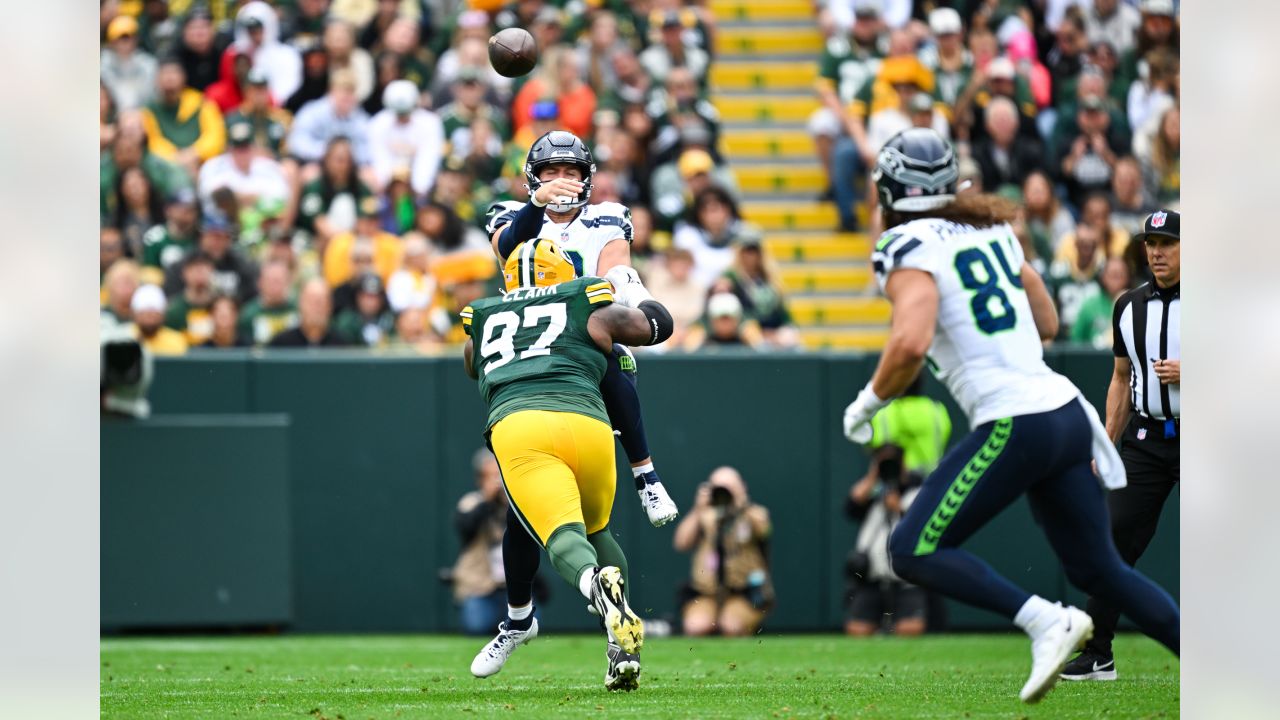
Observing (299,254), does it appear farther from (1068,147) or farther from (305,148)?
(1068,147)

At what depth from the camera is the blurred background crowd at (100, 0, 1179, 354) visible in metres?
13.9

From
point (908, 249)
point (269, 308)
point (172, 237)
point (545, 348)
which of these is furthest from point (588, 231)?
point (172, 237)

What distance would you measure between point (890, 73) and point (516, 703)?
9489 mm

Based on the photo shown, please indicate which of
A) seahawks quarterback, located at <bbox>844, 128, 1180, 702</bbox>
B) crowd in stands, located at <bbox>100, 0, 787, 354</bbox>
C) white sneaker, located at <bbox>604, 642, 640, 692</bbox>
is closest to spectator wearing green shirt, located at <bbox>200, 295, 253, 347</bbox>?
crowd in stands, located at <bbox>100, 0, 787, 354</bbox>

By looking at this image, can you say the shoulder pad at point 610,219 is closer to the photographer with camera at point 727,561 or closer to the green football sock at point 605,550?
the green football sock at point 605,550

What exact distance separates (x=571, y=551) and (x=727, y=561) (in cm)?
561

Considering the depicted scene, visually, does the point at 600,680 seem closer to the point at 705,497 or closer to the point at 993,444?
the point at 993,444

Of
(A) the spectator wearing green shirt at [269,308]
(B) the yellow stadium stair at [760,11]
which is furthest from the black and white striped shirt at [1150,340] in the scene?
(B) the yellow stadium stair at [760,11]

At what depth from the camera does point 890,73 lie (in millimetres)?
15578

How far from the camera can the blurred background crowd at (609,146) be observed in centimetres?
1391

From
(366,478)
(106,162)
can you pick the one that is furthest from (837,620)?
(106,162)

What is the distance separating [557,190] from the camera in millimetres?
7824

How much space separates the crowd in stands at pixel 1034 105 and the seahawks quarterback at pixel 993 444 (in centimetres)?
766

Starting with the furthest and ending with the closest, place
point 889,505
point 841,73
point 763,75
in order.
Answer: point 763,75 → point 841,73 → point 889,505
